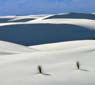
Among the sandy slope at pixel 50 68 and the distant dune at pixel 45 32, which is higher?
the sandy slope at pixel 50 68

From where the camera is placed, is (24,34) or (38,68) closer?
(38,68)

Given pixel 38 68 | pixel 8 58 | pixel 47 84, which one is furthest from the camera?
pixel 8 58

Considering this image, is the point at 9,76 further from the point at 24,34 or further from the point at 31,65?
the point at 24,34

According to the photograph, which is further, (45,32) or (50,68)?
(45,32)

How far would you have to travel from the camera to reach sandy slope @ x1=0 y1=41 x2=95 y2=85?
536 centimetres

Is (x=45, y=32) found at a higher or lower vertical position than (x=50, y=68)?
lower

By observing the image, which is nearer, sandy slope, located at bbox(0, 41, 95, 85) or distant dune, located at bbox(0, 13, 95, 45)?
sandy slope, located at bbox(0, 41, 95, 85)

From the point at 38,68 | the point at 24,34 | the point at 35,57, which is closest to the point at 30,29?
the point at 24,34

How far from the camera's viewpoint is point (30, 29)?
19375mm

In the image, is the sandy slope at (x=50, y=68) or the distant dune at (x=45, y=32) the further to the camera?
the distant dune at (x=45, y=32)

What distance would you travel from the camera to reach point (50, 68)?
6219 millimetres

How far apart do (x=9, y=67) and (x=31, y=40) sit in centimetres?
1216

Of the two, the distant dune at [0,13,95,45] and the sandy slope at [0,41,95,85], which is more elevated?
the sandy slope at [0,41,95,85]

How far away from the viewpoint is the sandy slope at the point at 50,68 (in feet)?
17.6
